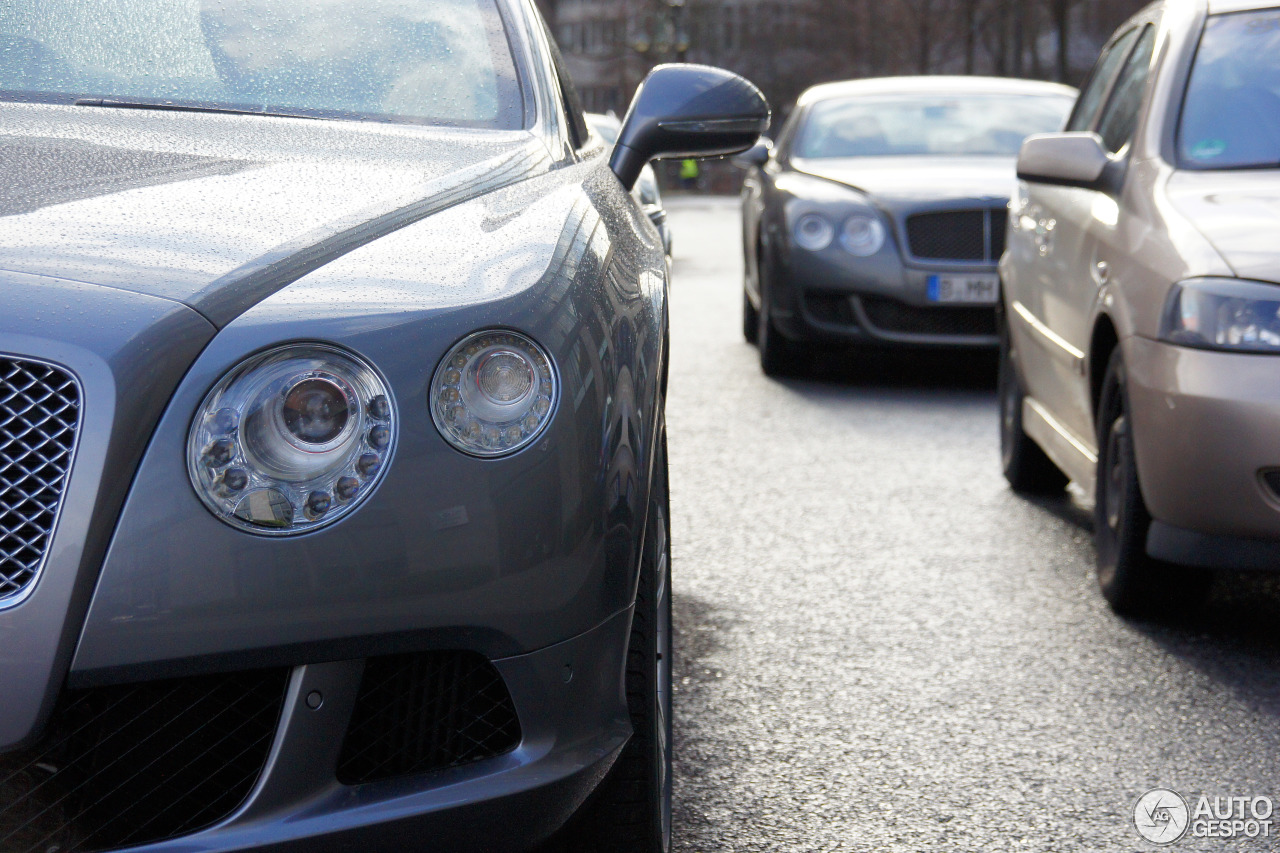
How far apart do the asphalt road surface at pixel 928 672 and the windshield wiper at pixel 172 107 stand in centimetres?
146

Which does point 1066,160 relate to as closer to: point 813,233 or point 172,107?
point 172,107

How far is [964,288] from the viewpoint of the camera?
806 cm

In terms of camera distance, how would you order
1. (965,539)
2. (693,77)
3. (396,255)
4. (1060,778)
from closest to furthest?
(396,255) → (1060,778) → (693,77) → (965,539)

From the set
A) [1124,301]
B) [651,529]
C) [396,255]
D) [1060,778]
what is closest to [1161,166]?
[1124,301]

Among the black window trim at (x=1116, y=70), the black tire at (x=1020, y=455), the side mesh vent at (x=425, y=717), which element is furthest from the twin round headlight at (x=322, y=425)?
the black tire at (x=1020, y=455)

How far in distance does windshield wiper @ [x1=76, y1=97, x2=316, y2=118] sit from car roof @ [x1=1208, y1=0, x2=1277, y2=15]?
2701 mm

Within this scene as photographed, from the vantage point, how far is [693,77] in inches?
133

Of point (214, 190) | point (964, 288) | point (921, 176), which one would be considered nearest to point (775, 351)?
point (964, 288)

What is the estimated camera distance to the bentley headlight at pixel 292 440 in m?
1.84

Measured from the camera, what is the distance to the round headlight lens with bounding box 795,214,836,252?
8.21 meters

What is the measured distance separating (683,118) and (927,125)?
6279mm

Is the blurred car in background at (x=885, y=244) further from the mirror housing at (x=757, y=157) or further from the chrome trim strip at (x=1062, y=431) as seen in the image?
the chrome trim strip at (x=1062, y=431)

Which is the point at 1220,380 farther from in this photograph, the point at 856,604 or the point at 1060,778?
the point at 856,604

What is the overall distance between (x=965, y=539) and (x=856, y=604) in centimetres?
81
